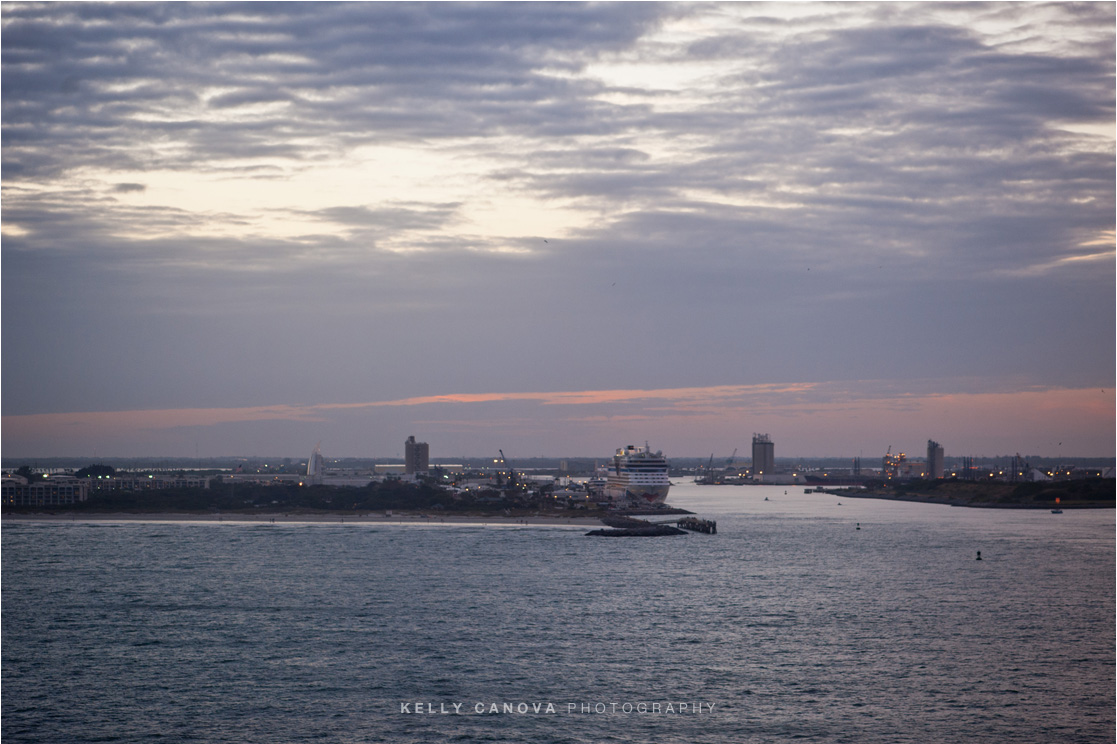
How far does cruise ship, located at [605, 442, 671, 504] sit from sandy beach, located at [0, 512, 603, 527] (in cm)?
3357

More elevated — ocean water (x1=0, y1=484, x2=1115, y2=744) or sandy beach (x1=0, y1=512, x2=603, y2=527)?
ocean water (x1=0, y1=484, x2=1115, y2=744)

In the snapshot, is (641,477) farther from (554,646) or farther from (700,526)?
(554,646)

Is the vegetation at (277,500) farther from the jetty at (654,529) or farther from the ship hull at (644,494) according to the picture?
the jetty at (654,529)

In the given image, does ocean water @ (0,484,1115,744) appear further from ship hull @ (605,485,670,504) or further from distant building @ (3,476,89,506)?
ship hull @ (605,485,670,504)

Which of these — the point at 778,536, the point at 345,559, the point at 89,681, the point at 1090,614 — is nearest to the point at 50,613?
the point at 89,681

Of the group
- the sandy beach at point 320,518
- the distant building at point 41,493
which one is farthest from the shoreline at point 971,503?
the distant building at point 41,493

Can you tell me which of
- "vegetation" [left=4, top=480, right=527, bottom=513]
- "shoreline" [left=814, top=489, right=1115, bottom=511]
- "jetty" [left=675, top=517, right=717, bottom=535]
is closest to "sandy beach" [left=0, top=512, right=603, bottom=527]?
"vegetation" [left=4, top=480, right=527, bottom=513]

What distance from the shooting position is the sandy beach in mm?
101188

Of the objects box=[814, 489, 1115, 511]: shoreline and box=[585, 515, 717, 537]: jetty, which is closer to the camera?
box=[585, 515, 717, 537]: jetty

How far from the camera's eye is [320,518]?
10594 cm

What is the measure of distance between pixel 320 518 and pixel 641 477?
181 ft

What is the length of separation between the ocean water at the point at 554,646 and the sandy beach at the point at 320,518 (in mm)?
32668

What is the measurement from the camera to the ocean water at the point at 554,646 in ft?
86.9

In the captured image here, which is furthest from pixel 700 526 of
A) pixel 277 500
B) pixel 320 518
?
pixel 277 500
